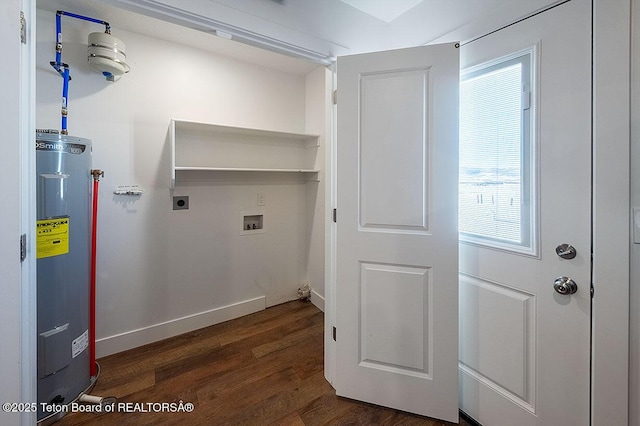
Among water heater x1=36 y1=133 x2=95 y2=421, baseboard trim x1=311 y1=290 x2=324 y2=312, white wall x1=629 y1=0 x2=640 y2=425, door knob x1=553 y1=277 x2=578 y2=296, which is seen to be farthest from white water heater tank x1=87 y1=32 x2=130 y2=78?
door knob x1=553 y1=277 x2=578 y2=296

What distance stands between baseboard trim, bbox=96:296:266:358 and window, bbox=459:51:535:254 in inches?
85.5

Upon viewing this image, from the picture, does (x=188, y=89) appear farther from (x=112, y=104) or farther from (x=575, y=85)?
(x=575, y=85)

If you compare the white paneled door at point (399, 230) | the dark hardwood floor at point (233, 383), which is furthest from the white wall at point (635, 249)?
the dark hardwood floor at point (233, 383)

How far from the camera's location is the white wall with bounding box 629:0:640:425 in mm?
913

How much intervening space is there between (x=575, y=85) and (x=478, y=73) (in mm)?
440

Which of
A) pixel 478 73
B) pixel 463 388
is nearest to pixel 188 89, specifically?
pixel 478 73

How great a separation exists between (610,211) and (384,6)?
5.50ft

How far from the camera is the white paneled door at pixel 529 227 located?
105 centimetres

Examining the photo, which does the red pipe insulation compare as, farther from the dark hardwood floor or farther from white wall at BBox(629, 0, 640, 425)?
white wall at BBox(629, 0, 640, 425)

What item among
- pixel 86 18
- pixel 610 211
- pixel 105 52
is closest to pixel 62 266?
pixel 105 52

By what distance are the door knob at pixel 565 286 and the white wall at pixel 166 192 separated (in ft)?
6.57

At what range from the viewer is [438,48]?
136 cm

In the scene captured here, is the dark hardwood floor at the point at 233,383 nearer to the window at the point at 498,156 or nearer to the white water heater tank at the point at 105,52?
the window at the point at 498,156

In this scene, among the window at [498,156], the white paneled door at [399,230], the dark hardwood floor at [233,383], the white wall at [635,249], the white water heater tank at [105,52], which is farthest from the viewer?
the white water heater tank at [105,52]
